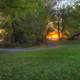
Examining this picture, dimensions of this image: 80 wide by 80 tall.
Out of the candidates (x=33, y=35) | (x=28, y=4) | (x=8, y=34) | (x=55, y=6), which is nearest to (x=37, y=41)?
(x=33, y=35)

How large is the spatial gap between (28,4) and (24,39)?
18.2 m

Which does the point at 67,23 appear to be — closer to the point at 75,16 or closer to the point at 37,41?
the point at 75,16

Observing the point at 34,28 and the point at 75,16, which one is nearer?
the point at 34,28

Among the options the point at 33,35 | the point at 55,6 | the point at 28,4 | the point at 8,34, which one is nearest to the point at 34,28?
the point at 33,35

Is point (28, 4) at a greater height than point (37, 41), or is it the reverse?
point (28, 4)

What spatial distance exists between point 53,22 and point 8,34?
634 inches

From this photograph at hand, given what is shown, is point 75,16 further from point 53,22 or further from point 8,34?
point 8,34

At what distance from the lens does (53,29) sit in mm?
52062

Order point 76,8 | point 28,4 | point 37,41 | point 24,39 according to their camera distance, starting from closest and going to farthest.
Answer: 1. point 28,4
2. point 24,39
3. point 37,41
4. point 76,8

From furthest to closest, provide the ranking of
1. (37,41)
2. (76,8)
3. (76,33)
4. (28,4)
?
(76,33) → (76,8) → (37,41) → (28,4)

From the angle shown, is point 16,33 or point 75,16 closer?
point 16,33

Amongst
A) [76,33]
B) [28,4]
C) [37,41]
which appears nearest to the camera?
[28,4]

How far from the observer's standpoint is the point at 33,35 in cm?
3706

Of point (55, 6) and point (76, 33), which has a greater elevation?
point (55, 6)
